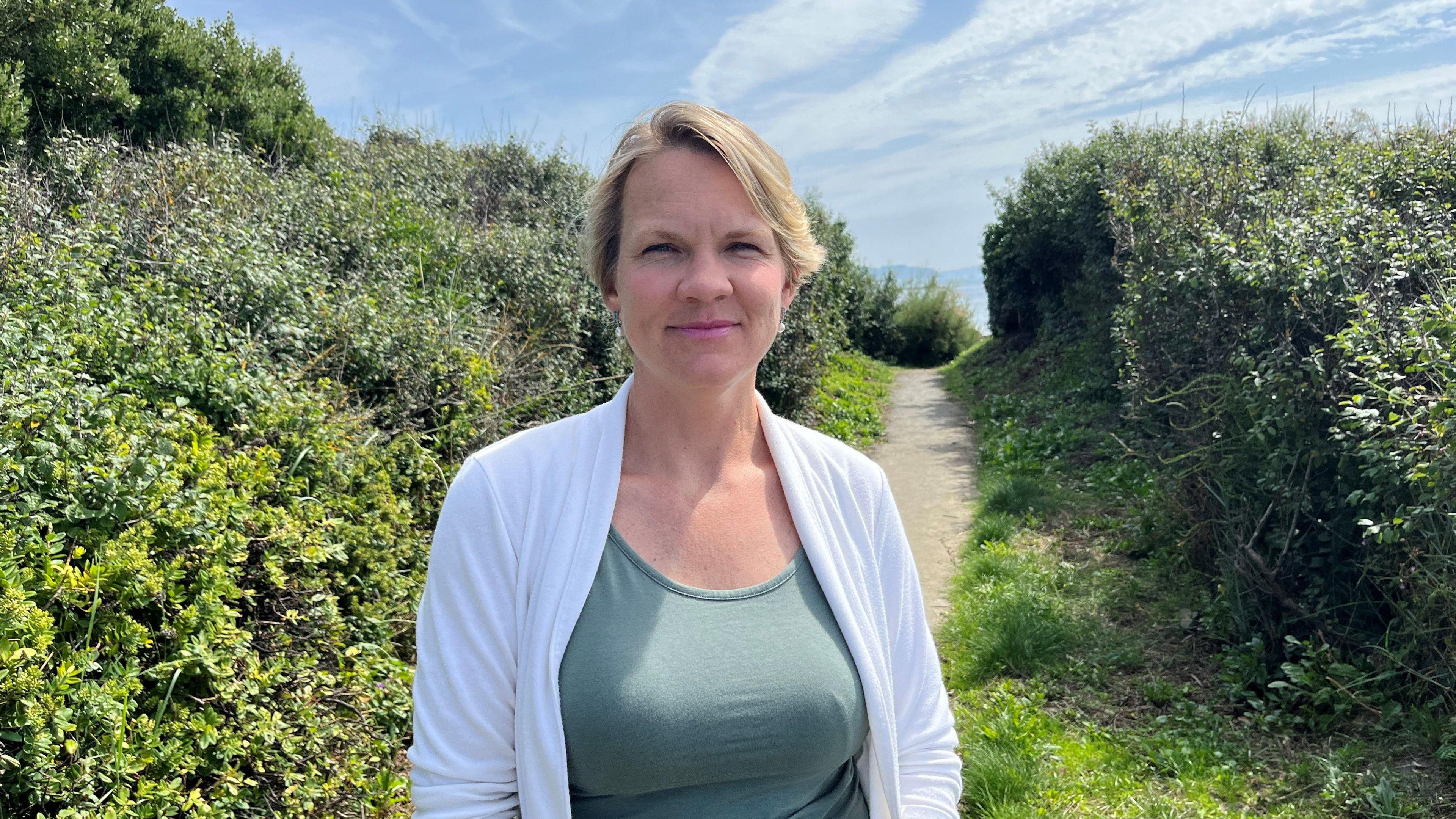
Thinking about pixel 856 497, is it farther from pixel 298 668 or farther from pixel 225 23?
pixel 225 23

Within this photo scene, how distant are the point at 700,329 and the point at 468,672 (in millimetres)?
722

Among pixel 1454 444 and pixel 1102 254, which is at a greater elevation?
pixel 1102 254

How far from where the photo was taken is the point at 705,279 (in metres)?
1.54

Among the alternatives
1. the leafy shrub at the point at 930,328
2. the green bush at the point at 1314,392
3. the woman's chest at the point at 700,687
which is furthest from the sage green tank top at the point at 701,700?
the leafy shrub at the point at 930,328

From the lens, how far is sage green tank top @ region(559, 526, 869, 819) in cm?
139

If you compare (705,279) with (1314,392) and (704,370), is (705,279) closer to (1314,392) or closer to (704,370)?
(704,370)

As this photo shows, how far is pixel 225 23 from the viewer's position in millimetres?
10703

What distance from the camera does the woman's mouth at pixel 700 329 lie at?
1.58m

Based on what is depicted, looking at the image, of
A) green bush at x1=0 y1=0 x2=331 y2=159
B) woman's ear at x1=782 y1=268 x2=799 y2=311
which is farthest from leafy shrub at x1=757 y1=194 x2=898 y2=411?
green bush at x1=0 y1=0 x2=331 y2=159

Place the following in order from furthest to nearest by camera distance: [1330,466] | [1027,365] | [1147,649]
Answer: [1027,365] < [1147,649] < [1330,466]

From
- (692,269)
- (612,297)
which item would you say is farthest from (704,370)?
(612,297)

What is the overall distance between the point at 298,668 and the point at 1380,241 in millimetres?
5715

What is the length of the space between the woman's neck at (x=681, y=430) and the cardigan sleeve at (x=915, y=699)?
36cm

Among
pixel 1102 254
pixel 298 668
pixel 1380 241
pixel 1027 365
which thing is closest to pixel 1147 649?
pixel 1380 241
